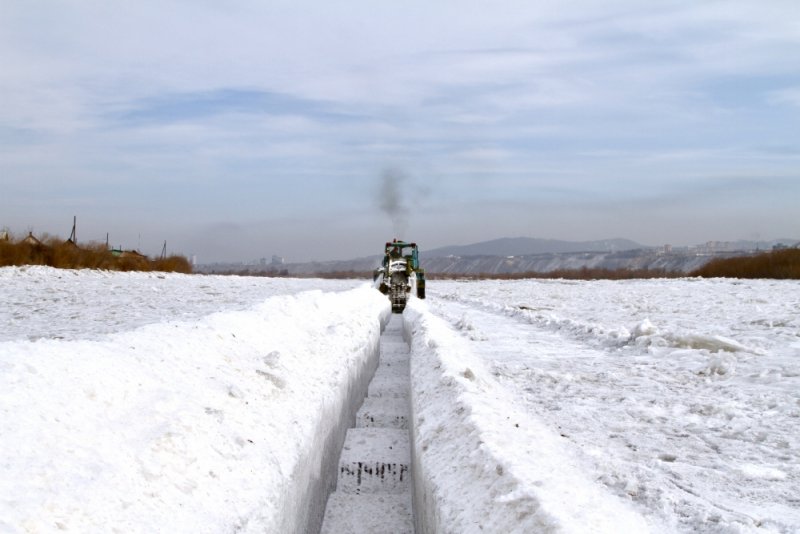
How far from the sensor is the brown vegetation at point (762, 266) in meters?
42.3

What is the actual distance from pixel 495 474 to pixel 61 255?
26.5 metres

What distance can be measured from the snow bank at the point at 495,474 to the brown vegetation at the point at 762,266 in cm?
4211

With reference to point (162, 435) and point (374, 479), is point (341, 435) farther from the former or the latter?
point (162, 435)

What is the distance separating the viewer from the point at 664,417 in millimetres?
5062

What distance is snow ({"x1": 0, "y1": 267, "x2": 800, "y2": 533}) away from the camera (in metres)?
2.59

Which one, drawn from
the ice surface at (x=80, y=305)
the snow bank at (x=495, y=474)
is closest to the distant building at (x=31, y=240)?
the ice surface at (x=80, y=305)

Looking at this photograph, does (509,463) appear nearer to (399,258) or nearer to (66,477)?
(66,477)

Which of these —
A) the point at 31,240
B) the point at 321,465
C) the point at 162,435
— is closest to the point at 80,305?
the point at 321,465

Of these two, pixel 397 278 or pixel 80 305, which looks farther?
pixel 397 278

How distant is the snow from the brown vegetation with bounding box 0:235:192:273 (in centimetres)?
2026

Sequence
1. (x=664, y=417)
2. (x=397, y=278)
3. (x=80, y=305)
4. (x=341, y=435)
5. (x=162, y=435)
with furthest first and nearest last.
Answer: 1. (x=397, y=278)
2. (x=80, y=305)
3. (x=341, y=435)
4. (x=664, y=417)
5. (x=162, y=435)

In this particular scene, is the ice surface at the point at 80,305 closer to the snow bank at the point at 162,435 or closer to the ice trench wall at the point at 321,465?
the snow bank at the point at 162,435

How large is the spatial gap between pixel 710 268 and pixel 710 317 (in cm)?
4072

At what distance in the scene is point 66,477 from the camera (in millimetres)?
2414
